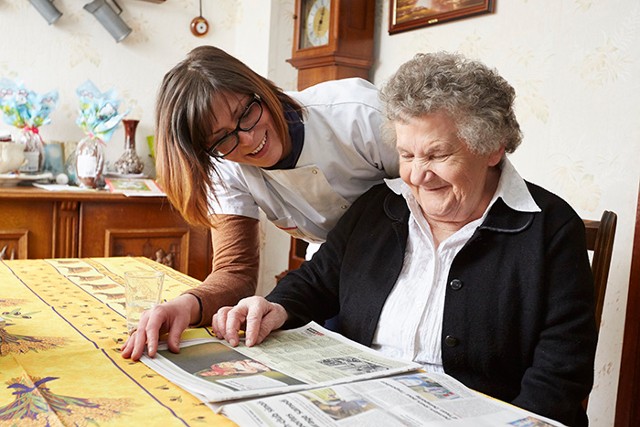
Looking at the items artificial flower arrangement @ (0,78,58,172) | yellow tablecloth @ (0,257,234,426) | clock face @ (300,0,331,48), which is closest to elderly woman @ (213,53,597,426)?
yellow tablecloth @ (0,257,234,426)

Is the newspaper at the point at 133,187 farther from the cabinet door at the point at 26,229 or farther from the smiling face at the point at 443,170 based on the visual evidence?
the smiling face at the point at 443,170

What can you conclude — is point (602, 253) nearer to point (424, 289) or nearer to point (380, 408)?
point (424, 289)

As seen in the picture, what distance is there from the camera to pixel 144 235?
299 cm

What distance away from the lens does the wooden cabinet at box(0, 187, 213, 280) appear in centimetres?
273

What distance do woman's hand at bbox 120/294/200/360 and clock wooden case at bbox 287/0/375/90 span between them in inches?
70.1

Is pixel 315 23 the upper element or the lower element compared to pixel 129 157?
upper

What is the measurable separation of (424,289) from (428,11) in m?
1.60

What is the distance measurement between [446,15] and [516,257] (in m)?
1.50

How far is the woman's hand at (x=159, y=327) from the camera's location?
1.02 meters

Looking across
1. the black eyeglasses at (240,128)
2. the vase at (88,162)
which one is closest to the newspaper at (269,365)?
the black eyeglasses at (240,128)

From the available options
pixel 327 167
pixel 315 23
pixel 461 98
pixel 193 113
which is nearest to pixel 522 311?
pixel 461 98

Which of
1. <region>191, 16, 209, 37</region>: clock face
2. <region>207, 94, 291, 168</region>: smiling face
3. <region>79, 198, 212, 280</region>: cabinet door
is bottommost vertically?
<region>79, 198, 212, 280</region>: cabinet door

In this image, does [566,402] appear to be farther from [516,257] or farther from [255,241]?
[255,241]

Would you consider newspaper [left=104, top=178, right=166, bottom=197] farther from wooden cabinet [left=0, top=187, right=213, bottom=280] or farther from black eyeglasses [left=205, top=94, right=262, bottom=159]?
black eyeglasses [left=205, top=94, right=262, bottom=159]
